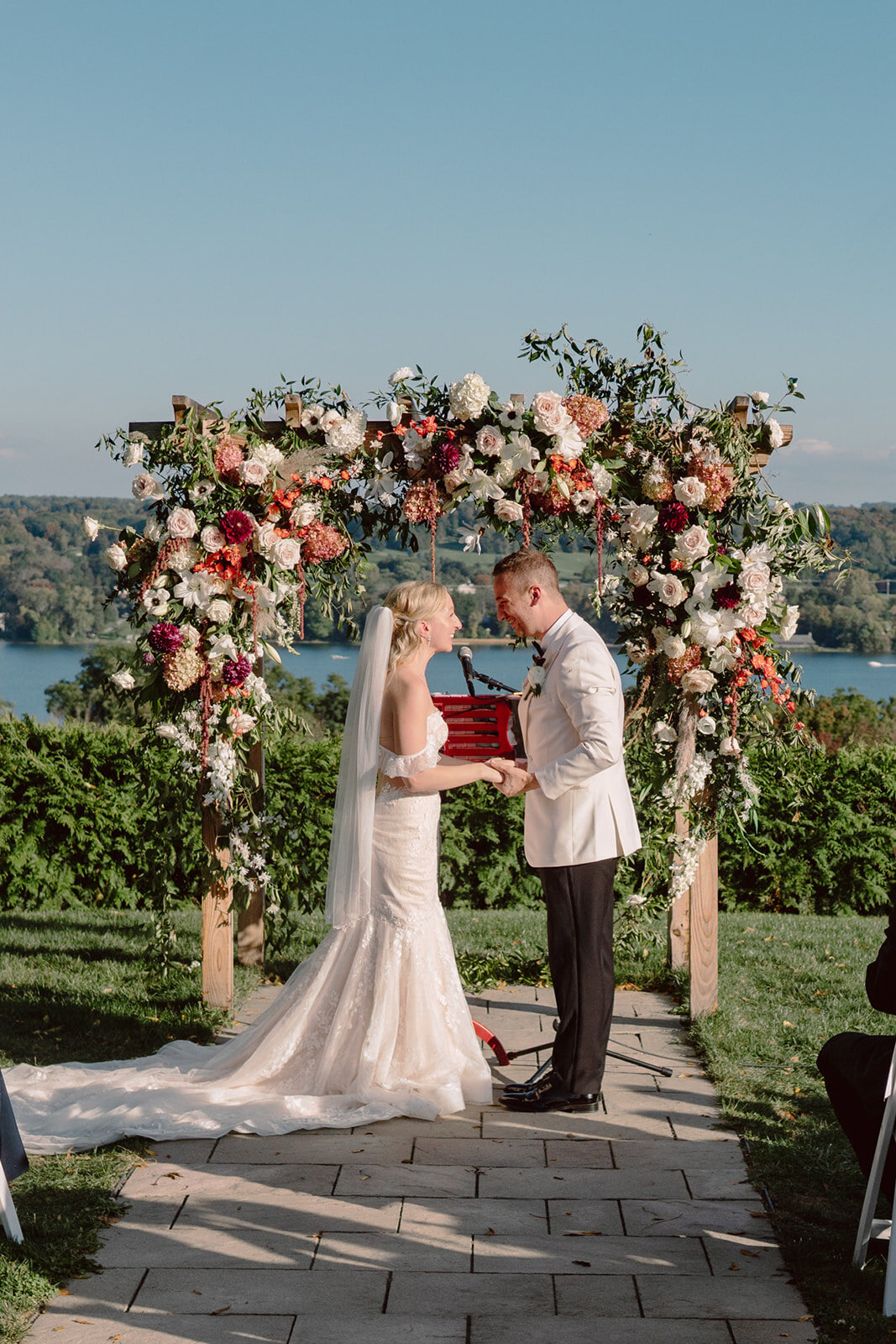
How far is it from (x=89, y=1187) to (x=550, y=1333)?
1629 mm

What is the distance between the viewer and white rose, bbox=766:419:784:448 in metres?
5.35

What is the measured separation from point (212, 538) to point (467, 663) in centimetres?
139

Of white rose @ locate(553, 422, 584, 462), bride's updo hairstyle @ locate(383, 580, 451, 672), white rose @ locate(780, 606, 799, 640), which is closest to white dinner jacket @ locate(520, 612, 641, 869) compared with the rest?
bride's updo hairstyle @ locate(383, 580, 451, 672)

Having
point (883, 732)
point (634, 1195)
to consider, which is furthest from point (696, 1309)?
point (883, 732)

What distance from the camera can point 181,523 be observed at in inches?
207

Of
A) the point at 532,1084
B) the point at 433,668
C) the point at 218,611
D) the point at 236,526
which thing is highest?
the point at 236,526

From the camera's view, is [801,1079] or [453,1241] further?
[801,1079]

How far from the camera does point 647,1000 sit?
6.16m

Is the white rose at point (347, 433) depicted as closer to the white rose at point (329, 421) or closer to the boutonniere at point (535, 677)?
the white rose at point (329, 421)

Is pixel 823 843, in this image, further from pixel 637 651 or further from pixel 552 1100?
pixel 552 1100

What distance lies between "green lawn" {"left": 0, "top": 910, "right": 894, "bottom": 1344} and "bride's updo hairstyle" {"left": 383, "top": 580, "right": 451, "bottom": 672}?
2.01 metres

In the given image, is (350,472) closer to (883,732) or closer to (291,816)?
(291,816)

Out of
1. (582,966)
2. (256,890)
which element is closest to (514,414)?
(582,966)

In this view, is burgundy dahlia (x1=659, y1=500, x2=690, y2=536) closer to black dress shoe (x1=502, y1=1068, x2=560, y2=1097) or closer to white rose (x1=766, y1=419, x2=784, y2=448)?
white rose (x1=766, y1=419, x2=784, y2=448)
